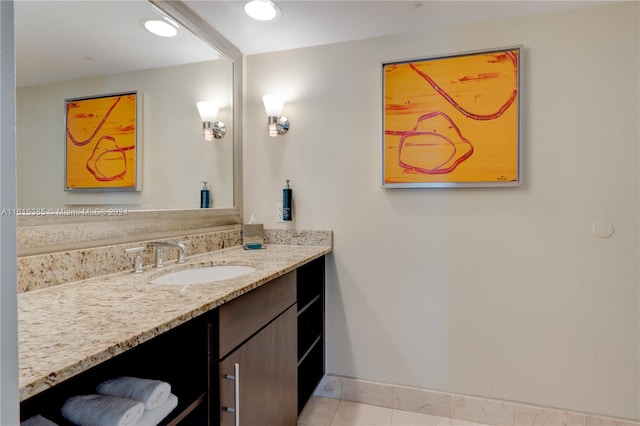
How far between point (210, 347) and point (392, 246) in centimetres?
128

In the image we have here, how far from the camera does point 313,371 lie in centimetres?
207

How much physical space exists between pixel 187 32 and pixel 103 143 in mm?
810

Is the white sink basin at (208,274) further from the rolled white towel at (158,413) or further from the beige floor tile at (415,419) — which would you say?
the beige floor tile at (415,419)

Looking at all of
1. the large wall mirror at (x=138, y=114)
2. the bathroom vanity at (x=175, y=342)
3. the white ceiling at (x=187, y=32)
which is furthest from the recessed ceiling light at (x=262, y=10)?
the bathroom vanity at (x=175, y=342)

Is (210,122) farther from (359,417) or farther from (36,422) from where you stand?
(359,417)

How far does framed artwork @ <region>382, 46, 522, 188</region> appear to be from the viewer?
179 cm

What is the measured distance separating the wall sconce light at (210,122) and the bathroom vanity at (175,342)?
32.9 inches

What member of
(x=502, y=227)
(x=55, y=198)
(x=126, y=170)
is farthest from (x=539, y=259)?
(x=55, y=198)

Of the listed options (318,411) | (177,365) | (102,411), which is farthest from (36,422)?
(318,411)

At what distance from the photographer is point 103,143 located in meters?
1.37

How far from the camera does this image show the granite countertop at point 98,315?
24.0 inches

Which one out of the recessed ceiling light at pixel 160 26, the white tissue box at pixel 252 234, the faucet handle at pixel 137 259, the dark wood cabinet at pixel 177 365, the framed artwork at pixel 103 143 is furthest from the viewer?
the white tissue box at pixel 252 234

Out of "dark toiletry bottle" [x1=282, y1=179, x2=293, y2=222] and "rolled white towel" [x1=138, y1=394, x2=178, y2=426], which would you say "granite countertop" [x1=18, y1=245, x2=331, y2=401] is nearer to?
"rolled white towel" [x1=138, y1=394, x2=178, y2=426]

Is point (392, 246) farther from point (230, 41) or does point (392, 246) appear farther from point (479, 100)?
point (230, 41)
